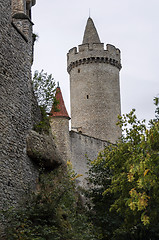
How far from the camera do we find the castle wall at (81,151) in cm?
3145

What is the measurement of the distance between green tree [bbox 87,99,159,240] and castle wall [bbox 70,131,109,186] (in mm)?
9642

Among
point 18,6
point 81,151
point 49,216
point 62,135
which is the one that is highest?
point 18,6

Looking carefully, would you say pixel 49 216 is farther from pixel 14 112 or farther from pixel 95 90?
pixel 95 90

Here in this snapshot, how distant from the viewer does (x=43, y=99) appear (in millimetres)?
15539

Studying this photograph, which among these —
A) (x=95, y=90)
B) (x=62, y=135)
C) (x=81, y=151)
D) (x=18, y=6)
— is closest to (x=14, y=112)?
(x=18, y=6)

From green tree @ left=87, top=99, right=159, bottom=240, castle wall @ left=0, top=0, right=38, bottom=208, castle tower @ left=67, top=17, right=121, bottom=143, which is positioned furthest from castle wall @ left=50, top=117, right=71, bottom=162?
castle wall @ left=0, top=0, right=38, bottom=208

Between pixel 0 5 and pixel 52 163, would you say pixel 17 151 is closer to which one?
A: pixel 52 163

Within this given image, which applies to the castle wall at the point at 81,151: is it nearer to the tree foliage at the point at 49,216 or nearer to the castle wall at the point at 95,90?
the castle wall at the point at 95,90

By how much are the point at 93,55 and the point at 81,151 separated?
15.2 metres

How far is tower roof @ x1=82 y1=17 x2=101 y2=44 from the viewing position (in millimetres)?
45753

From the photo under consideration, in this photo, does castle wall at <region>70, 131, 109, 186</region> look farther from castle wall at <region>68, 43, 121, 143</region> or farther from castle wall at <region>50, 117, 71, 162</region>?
castle wall at <region>68, 43, 121, 143</region>

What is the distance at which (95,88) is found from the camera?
4269cm

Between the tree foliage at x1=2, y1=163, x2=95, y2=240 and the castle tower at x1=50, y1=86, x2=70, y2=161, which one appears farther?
the castle tower at x1=50, y1=86, x2=70, y2=161

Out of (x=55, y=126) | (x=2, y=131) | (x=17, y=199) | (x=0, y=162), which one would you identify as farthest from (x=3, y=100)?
(x=55, y=126)
